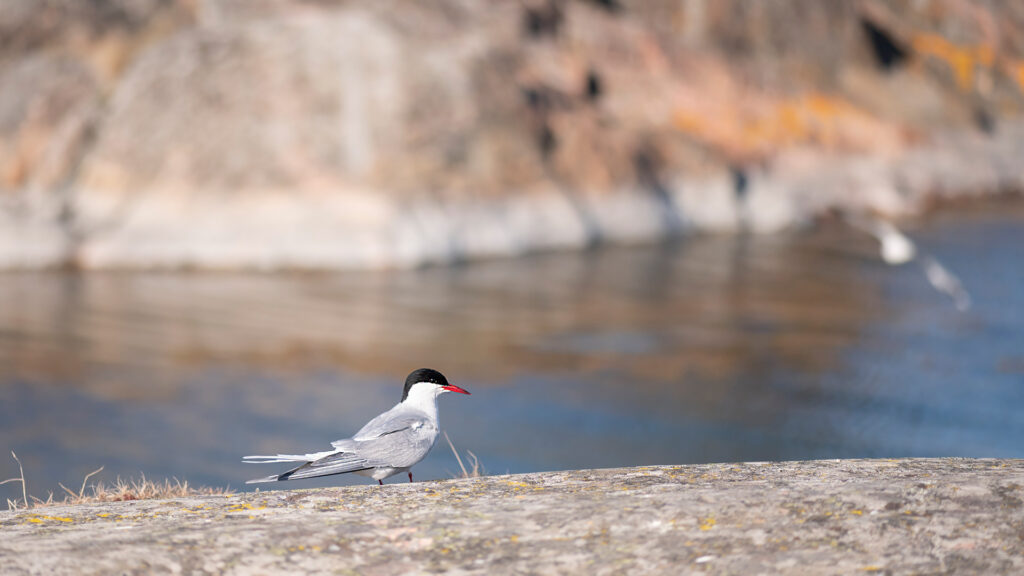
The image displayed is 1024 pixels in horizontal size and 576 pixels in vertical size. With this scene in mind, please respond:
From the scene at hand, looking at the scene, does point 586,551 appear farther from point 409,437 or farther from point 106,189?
point 106,189

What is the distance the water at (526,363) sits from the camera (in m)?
16.1

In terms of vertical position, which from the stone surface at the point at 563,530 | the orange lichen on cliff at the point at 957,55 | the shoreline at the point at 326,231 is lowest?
the stone surface at the point at 563,530

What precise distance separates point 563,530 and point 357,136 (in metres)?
28.2

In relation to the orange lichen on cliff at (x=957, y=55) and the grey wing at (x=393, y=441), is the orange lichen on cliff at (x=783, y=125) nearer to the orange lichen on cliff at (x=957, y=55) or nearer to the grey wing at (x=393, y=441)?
the orange lichen on cliff at (x=957, y=55)

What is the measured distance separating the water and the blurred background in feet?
0.33

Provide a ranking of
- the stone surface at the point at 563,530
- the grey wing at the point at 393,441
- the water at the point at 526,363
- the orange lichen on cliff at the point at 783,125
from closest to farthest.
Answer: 1. the stone surface at the point at 563,530
2. the grey wing at the point at 393,441
3. the water at the point at 526,363
4. the orange lichen on cliff at the point at 783,125

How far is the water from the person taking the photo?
16.1m

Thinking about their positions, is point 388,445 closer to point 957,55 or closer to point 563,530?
point 563,530

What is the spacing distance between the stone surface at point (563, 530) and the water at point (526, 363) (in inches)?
310

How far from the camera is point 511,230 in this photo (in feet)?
111

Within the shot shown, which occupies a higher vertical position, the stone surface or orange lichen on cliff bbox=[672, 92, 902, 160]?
orange lichen on cliff bbox=[672, 92, 902, 160]

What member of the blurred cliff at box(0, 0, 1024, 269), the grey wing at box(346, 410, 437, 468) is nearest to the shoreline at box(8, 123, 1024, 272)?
the blurred cliff at box(0, 0, 1024, 269)

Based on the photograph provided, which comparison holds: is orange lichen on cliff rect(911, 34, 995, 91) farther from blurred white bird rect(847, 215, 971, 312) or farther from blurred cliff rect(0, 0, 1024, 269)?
blurred white bird rect(847, 215, 971, 312)

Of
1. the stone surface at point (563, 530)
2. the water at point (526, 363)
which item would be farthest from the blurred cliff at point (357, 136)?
the stone surface at point (563, 530)
